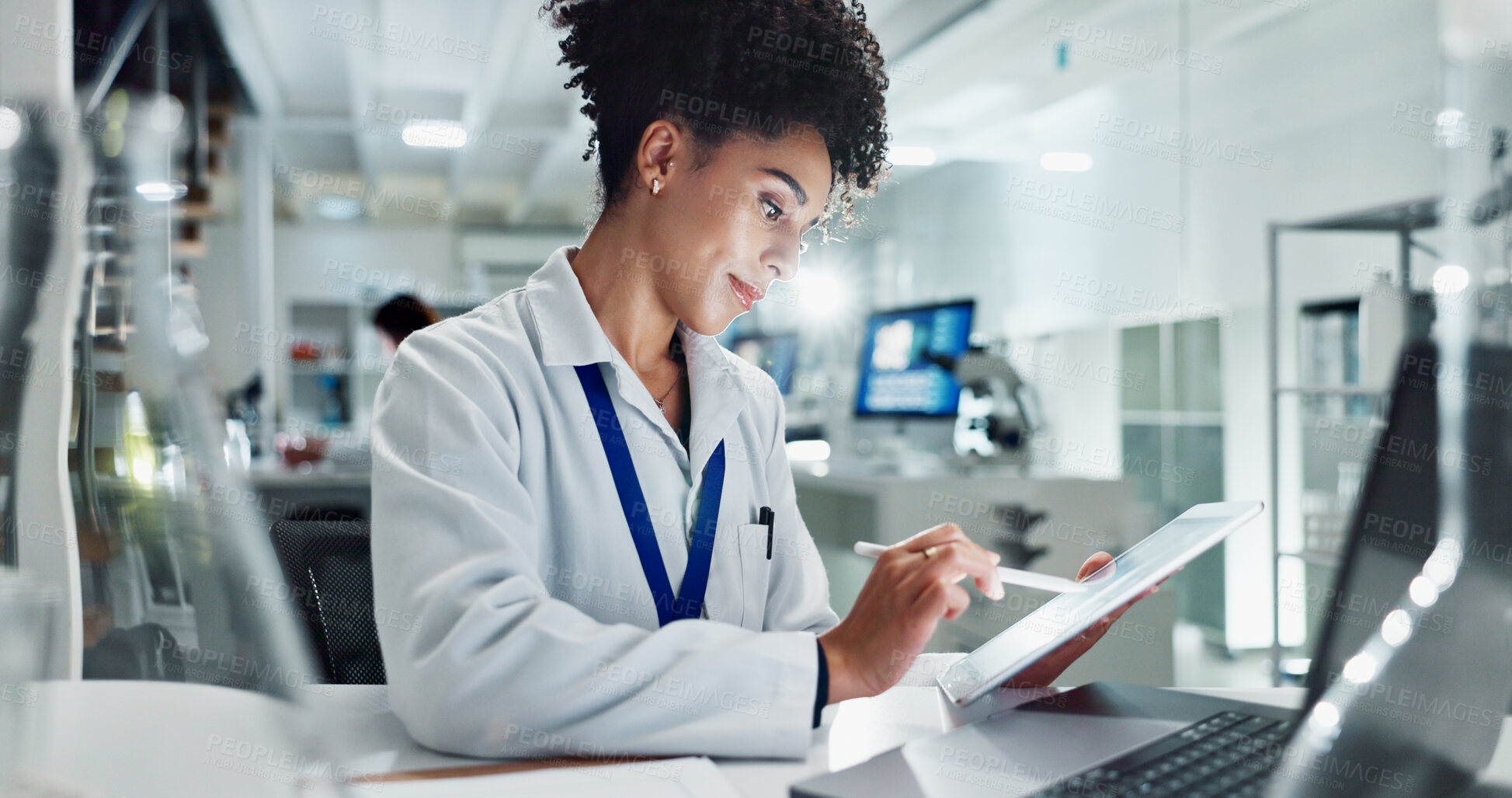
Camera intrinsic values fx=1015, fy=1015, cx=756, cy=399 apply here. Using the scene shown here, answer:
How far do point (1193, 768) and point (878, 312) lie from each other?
345 centimetres

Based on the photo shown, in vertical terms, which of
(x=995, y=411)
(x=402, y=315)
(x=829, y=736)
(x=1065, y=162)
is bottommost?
(x=829, y=736)

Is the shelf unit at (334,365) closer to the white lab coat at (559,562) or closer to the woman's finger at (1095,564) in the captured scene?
the white lab coat at (559,562)

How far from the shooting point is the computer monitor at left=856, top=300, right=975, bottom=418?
312cm

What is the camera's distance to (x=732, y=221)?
1.01m

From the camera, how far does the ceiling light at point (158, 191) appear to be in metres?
0.22

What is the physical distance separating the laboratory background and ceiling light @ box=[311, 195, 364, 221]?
0.06 meters

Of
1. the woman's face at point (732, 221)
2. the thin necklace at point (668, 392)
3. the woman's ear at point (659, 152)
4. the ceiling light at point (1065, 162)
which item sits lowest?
the thin necklace at point (668, 392)

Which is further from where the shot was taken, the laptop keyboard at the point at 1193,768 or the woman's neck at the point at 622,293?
the woman's neck at the point at 622,293

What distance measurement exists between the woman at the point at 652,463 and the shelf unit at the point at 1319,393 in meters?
2.05

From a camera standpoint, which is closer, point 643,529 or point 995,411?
point 643,529

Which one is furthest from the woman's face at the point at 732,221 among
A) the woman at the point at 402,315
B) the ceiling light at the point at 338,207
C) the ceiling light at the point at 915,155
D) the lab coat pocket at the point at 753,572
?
the ceiling light at the point at 338,207

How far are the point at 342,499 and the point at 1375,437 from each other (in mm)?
4337

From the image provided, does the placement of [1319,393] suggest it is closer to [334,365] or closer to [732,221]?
[732,221]

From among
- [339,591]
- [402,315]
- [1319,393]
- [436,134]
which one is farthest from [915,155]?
[339,591]
